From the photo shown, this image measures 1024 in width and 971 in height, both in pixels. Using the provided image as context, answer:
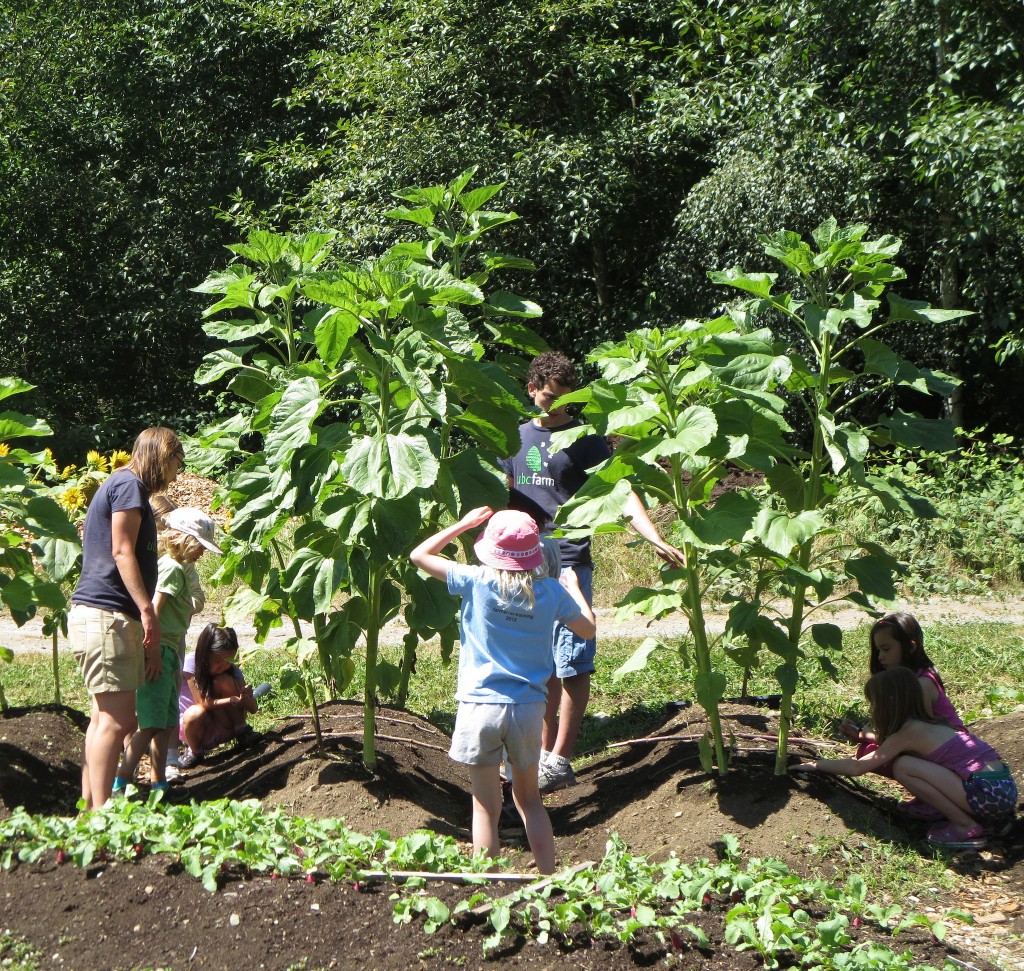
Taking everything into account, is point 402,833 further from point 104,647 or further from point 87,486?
point 87,486

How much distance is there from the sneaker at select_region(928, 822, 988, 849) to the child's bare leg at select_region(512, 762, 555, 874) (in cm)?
163

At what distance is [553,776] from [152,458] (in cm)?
224

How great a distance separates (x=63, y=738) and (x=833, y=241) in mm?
4085

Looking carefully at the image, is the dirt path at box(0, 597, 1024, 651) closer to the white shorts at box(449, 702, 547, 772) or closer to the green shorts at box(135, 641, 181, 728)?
the green shorts at box(135, 641, 181, 728)

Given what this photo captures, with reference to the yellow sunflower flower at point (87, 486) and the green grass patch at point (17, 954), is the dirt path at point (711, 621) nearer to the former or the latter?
the yellow sunflower flower at point (87, 486)

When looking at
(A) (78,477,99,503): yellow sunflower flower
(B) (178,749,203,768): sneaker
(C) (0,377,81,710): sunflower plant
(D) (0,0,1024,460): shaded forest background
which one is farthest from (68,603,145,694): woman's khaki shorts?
(D) (0,0,1024,460): shaded forest background

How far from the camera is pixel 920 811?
15.9 ft

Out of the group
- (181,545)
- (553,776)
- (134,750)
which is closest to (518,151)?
(181,545)

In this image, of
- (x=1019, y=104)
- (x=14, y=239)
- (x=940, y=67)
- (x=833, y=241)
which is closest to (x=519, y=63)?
(x=940, y=67)

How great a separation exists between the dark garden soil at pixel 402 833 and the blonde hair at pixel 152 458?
1378mm

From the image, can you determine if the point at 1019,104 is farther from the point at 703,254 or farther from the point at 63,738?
the point at 63,738

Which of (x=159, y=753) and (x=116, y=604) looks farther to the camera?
(x=159, y=753)

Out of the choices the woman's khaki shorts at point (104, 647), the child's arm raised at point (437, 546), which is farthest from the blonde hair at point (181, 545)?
the child's arm raised at point (437, 546)

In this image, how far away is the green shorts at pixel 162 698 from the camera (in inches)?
209
